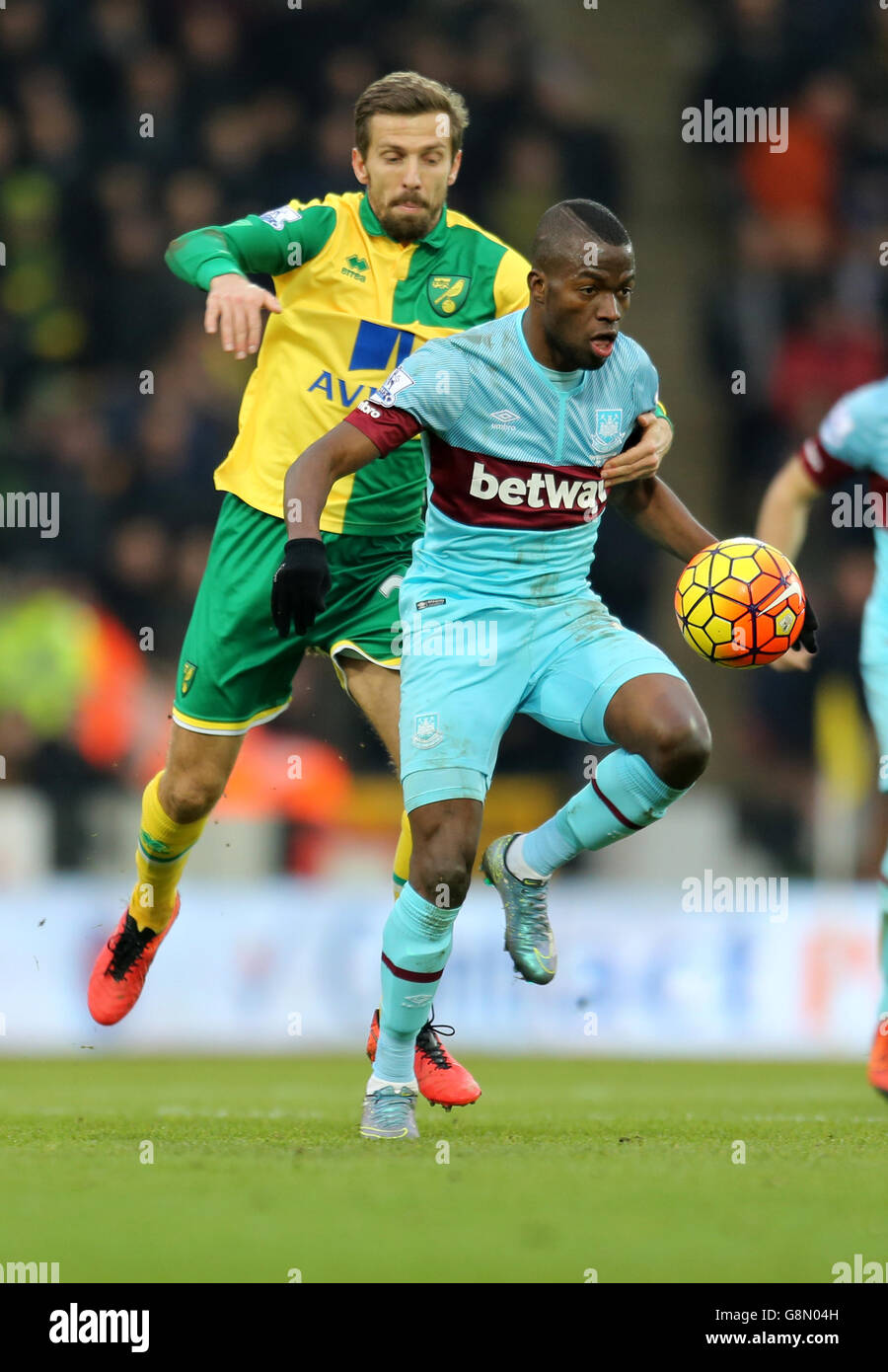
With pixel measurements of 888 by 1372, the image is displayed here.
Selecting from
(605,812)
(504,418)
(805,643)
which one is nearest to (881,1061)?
(605,812)

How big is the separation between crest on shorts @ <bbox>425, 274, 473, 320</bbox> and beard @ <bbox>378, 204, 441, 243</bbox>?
0.46ft

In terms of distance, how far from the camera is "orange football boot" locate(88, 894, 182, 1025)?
23.0 ft

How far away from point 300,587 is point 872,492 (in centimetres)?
227

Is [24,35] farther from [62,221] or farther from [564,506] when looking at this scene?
[564,506]

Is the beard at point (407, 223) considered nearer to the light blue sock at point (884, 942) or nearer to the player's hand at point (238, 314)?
the player's hand at point (238, 314)

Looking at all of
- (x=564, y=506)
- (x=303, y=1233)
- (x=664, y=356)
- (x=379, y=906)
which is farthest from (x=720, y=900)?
(x=303, y=1233)


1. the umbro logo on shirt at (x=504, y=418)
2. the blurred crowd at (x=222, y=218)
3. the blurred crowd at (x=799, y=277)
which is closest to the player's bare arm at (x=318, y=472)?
the umbro logo on shirt at (x=504, y=418)

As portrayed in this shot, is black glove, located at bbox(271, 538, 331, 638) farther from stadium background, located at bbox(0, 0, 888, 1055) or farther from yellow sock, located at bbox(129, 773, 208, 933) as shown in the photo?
stadium background, located at bbox(0, 0, 888, 1055)

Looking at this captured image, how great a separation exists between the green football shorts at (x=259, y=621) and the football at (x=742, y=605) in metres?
1.18

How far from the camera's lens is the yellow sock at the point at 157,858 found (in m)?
6.75

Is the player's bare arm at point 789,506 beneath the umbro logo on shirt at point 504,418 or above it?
beneath

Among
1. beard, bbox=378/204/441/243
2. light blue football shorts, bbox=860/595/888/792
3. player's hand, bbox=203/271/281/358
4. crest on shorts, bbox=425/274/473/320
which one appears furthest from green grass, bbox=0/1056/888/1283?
beard, bbox=378/204/441/243

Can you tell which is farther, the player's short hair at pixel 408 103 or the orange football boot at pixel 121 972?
the orange football boot at pixel 121 972

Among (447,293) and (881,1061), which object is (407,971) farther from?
(447,293)
